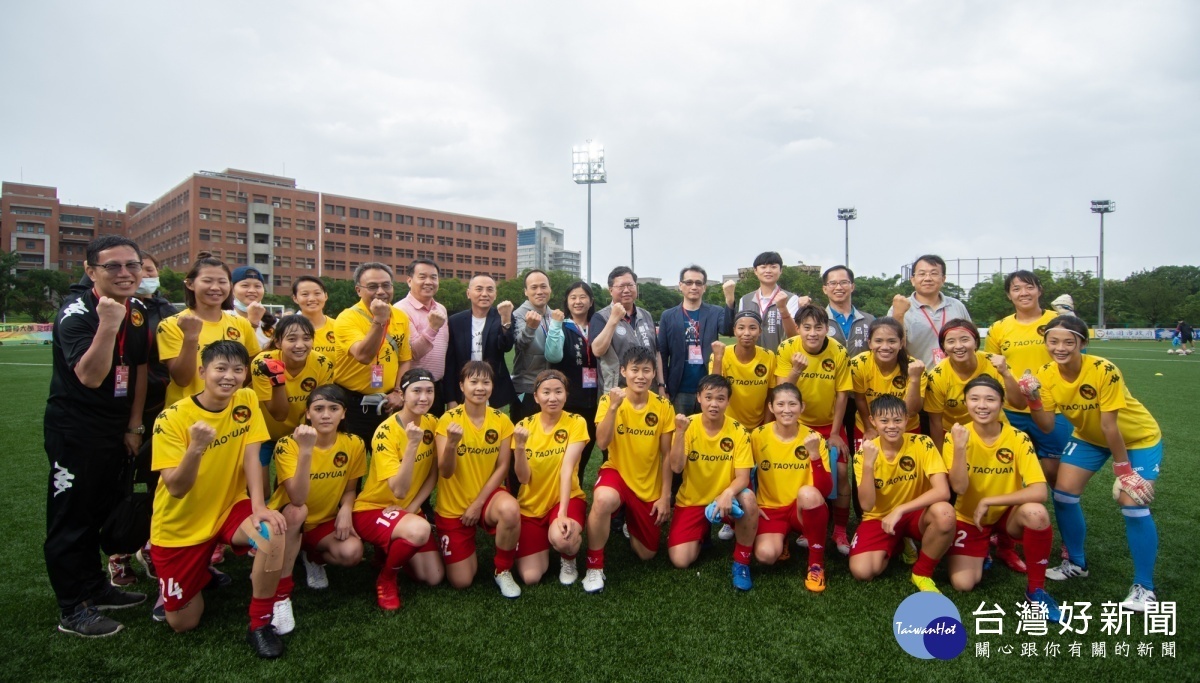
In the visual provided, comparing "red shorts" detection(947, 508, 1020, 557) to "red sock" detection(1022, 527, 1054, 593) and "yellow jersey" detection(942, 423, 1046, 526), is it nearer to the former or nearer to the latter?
"yellow jersey" detection(942, 423, 1046, 526)

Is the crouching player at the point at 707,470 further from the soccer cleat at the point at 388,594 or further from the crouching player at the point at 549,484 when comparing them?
the soccer cleat at the point at 388,594

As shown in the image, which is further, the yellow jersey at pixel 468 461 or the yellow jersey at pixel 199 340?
the yellow jersey at pixel 468 461

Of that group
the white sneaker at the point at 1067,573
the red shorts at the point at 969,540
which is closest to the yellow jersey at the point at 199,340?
the red shorts at the point at 969,540

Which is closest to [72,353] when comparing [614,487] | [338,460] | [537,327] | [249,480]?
[249,480]

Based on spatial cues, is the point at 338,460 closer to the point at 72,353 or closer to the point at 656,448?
the point at 72,353

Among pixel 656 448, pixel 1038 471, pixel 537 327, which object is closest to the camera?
pixel 1038 471

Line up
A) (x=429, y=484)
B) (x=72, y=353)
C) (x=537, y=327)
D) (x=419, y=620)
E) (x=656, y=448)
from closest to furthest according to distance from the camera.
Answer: (x=72, y=353)
(x=419, y=620)
(x=429, y=484)
(x=656, y=448)
(x=537, y=327)

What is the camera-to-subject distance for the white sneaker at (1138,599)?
3.66 m

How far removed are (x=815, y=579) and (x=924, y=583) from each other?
2.22 ft

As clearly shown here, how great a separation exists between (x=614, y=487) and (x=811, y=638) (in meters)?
1.55

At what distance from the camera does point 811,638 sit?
3367 mm

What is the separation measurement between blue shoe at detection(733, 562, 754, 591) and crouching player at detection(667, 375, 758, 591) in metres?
0.03

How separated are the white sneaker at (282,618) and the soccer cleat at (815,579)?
3.13 m

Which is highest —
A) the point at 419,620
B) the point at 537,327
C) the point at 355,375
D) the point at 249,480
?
the point at 537,327
